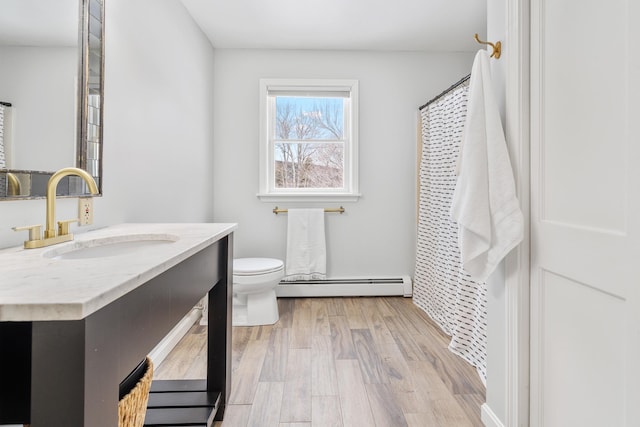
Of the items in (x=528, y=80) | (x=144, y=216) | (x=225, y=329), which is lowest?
(x=225, y=329)

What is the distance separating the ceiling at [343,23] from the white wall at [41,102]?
1480 millimetres

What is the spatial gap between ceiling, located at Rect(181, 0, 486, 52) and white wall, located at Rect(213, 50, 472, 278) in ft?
0.43

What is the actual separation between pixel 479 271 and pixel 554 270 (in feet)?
0.91

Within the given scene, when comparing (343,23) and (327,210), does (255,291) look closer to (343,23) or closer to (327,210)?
(327,210)

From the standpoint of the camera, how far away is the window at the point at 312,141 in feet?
10.5

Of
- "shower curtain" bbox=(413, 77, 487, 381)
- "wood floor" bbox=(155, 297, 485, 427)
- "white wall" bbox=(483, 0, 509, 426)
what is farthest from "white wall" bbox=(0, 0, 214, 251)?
"shower curtain" bbox=(413, 77, 487, 381)

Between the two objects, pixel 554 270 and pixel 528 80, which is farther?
pixel 528 80

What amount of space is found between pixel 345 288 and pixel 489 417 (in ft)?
6.00

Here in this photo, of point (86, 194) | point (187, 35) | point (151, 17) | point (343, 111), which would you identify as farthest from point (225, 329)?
point (343, 111)

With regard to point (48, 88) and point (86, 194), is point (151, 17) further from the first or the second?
point (86, 194)

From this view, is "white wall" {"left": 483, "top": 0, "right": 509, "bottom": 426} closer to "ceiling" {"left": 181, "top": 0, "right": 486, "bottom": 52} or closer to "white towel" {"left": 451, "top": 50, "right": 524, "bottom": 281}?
"white towel" {"left": 451, "top": 50, "right": 524, "bottom": 281}

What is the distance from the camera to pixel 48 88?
1.21m

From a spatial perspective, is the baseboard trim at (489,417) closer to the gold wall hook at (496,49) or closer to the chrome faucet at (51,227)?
the gold wall hook at (496,49)

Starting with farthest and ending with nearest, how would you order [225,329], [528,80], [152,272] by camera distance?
[225,329] < [528,80] < [152,272]
